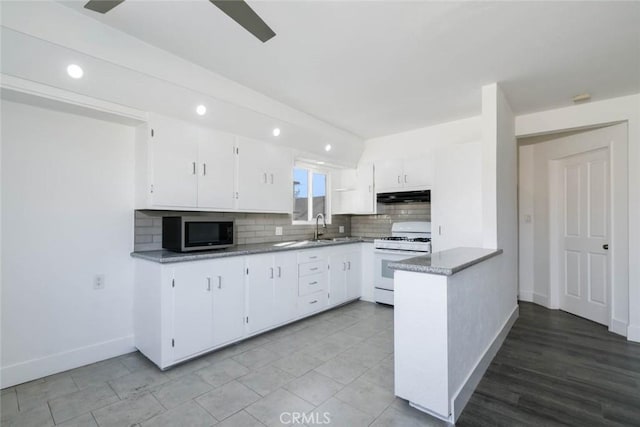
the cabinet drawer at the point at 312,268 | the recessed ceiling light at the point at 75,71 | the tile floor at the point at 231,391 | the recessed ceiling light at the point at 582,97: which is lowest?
the tile floor at the point at 231,391

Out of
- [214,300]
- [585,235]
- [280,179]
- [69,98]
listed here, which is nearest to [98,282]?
[214,300]

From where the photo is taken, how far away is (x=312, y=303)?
12.1 feet

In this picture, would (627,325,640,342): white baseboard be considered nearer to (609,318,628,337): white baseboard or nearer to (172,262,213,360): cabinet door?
(609,318,628,337): white baseboard

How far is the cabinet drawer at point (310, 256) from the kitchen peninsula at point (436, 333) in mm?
1651

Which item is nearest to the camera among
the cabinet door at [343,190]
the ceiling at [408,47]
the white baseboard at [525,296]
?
the ceiling at [408,47]

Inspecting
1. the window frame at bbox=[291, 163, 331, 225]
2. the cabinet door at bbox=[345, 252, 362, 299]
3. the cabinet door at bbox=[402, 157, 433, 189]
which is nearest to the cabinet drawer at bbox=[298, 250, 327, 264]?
the cabinet door at bbox=[345, 252, 362, 299]

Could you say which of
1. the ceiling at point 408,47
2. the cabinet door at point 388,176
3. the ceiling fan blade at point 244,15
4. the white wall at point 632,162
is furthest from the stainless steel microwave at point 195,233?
the white wall at point 632,162

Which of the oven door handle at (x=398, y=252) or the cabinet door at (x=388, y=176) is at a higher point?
the cabinet door at (x=388, y=176)

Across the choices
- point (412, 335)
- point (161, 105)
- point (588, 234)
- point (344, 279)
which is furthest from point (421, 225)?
point (161, 105)

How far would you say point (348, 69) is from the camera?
8.69 ft

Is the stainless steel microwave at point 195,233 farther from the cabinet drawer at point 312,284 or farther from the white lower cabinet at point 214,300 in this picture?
the cabinet drawer at point 312,284

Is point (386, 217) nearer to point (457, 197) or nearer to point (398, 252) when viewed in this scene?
point (398, 252)

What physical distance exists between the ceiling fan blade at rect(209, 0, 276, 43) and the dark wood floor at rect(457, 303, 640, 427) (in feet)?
8.41

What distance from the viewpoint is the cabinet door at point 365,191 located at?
183 inches
